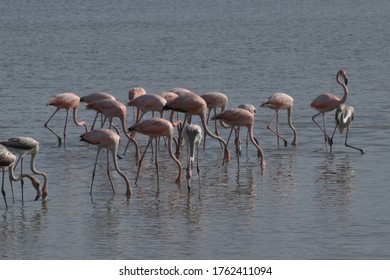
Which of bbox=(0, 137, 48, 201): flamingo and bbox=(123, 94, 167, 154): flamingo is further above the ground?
bbox=(123, 94, 167, 154): flamingo

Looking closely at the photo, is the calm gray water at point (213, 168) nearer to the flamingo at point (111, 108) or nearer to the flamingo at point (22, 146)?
the flamingo at point (22, 146)

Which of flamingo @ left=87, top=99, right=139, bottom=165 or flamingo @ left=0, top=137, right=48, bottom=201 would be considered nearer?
flamingo @ left=0, top=137, right=48, bottom=201

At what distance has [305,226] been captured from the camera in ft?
37.6

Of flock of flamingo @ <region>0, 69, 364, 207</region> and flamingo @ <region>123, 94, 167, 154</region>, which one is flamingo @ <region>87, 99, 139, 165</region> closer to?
flock of flamingo @ <region>0, 69, 364, 207</region>

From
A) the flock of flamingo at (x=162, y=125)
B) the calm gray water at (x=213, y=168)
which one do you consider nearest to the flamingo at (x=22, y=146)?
the flock of flamingo at (x=162, y=125)

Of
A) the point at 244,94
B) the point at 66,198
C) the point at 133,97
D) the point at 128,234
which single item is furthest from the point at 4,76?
the point at 128,234

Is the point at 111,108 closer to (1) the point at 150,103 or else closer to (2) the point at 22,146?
(1) the point at 150,103

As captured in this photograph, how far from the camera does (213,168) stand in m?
14.7

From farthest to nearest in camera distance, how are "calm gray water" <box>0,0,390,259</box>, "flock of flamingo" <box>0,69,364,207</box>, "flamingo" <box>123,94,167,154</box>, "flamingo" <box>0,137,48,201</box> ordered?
"flamingo" <box>123,94,167,154</box>, "flock of flamingo" <box>0,69,364,207</box>, "flamingo" <box>0,137,48,201</box>, "calm gray water" <box>0,0,390,259</box>

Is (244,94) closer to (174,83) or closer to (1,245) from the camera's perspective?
(174,83)

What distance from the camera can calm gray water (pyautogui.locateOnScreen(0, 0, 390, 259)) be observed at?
10883 millimetres

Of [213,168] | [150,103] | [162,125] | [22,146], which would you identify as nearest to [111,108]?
[150,103]

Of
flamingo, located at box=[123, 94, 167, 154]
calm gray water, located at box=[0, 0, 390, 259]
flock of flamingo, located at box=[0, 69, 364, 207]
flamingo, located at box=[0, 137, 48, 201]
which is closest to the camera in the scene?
calm gray water, located at box=[0, 0, 390, 259]

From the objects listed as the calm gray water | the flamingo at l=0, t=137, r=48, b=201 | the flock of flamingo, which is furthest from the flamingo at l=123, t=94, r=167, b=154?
the flamingo at l=0, t=137, r=48, b=201
